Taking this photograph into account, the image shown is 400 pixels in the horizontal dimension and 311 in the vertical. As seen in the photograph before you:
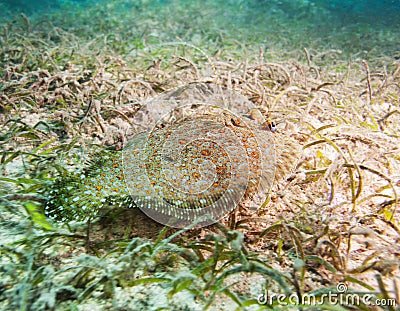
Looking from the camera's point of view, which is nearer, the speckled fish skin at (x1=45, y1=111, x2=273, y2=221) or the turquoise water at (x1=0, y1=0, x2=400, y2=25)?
the speckled fish skin at (x1=45, y1=111, x2=273, y2=221)

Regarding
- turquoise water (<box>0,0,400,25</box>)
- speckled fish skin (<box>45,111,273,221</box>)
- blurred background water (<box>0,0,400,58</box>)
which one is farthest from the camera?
turquoise water (<box>0,0,400,25</box>)

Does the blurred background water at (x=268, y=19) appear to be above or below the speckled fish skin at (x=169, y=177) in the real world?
above

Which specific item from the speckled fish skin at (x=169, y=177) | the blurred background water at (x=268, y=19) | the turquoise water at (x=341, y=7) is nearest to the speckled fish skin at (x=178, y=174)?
the speckled fish skin at (x=169, y=177)

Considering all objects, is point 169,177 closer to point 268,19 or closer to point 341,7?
point 268,19

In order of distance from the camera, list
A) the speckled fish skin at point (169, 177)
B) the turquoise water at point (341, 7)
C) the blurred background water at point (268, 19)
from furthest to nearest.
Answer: the turquoise water at point (341, 7) → the blurred background water at point (268, 19) → the speckled fish skin at point (169, 177)

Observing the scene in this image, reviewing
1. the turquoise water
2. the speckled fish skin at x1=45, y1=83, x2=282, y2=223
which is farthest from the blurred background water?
the speckled fish skin at x1=45, y1=83, x2=282, y2=223

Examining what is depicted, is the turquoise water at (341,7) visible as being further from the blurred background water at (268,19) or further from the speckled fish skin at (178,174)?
the speckled fish skin at (178,174)

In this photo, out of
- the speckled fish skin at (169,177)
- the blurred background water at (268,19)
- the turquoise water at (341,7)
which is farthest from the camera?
the turquoise water at (341,7)

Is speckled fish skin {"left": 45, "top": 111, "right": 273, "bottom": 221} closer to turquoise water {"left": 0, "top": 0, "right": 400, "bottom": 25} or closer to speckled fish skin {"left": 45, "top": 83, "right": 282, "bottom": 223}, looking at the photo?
speckled fish skin {"left": 45, "top": 83, "right": 282, "bottom": 223}

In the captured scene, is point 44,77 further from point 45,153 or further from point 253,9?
point 253,9

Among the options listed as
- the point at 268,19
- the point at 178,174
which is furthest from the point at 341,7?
the point at 178,174

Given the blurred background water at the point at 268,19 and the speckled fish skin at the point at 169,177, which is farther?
the blurred background water at the point at 268,19

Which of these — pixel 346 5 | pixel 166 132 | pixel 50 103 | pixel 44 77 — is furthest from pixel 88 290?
pixel 346 5

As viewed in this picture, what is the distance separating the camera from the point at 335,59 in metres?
6.92
